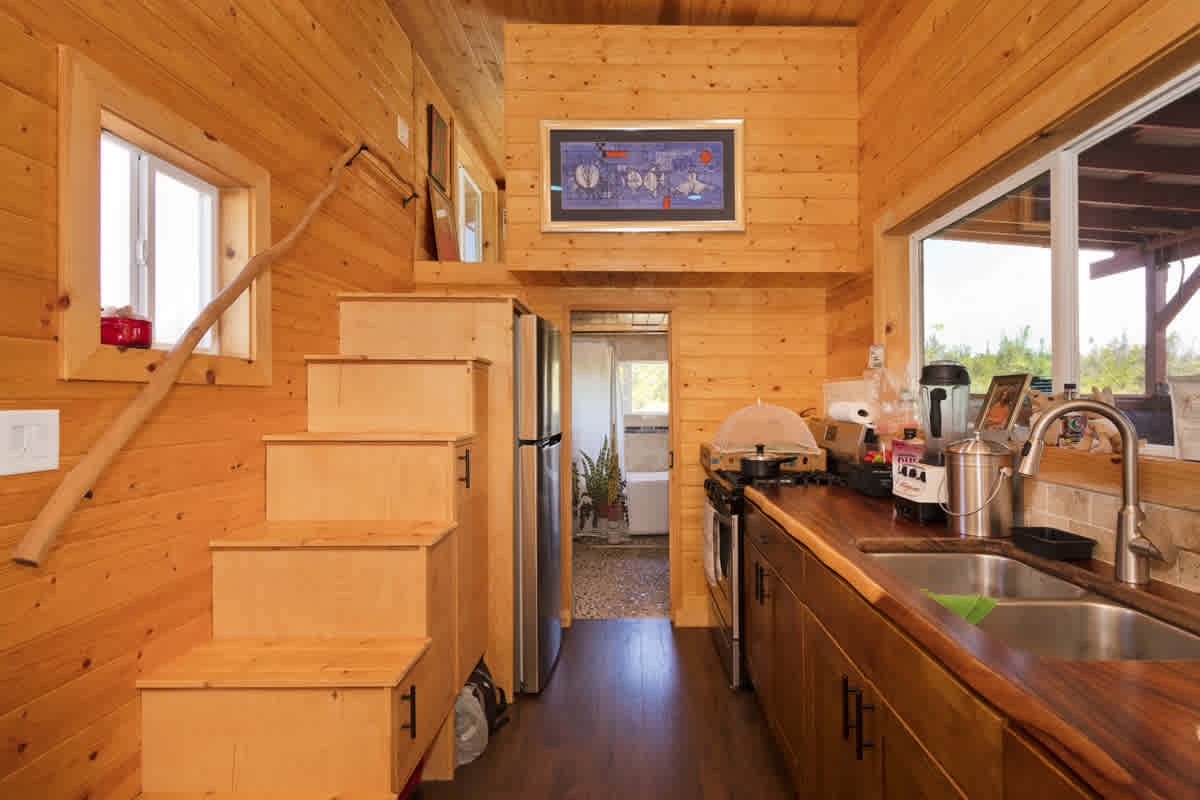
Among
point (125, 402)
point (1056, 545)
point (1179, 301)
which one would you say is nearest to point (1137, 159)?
point (1179, 301)

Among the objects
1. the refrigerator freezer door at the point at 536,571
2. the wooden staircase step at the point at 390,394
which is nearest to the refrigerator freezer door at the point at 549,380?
the refrigerator freezer door at the point at 536,571

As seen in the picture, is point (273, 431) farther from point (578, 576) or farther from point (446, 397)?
point (578, 576)

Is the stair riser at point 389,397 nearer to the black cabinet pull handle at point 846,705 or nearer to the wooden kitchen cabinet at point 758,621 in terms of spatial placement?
the wooden kitchen cabinet at point 758,621

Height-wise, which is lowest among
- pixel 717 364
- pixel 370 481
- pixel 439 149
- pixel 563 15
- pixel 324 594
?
pixel 324 594

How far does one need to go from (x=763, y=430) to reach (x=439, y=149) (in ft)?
9.40

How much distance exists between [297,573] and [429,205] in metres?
2.58

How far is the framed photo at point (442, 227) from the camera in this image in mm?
3500

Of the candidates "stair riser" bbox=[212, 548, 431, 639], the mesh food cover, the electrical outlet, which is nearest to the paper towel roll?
the mesh food cover

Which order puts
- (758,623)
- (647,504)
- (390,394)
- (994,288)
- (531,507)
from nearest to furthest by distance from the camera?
(994,288), (390,394), (758,623), (531,507), (647,504)

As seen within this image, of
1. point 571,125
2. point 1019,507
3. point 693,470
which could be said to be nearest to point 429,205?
point 571,125

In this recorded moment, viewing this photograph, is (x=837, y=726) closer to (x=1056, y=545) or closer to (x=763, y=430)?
(x=1056, y=545)

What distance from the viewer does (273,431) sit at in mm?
→ 1962

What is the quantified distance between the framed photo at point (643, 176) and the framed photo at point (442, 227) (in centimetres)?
90

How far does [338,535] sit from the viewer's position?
1746 millimetres
